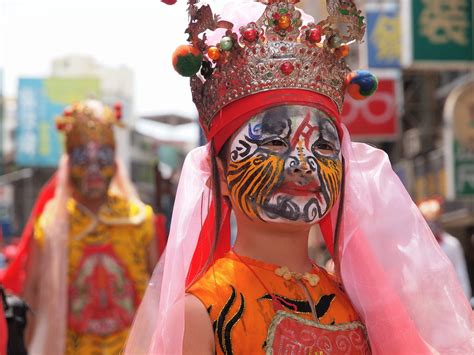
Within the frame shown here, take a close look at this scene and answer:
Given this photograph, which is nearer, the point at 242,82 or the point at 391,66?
the point at 242,82

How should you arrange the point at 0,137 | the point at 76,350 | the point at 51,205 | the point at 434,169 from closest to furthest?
1. the point at 76,350
2. the point at 51,205
3. the point at 434,169
4. the point at 0,137

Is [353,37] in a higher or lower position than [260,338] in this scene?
higher

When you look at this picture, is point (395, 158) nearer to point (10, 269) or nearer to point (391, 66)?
point (391, 66)

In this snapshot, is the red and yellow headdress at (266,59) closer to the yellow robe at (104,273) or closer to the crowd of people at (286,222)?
the crowd of people at (286,222)

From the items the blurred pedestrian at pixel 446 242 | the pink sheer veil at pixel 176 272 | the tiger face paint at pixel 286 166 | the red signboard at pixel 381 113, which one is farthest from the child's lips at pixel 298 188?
the red signboard at pixel 381 113

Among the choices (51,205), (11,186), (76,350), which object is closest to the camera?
(76,350)

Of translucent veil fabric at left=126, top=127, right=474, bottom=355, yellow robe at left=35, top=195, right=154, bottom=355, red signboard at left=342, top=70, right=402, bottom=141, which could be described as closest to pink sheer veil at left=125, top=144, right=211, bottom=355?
translucent veil fabric at left=126, top=127, right=474, bottom=355

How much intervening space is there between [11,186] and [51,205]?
33876mm

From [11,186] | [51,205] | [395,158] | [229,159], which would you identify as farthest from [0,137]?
[229,159]

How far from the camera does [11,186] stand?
39.8 m

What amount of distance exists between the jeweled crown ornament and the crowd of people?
365cm

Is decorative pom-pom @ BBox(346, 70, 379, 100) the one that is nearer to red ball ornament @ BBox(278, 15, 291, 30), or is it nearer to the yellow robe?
red ball ornament @ BBox(278, 15, 291, 30)

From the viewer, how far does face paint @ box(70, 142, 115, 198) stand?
6.79 meters

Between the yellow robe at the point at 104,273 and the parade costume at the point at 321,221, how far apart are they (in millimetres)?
3244
